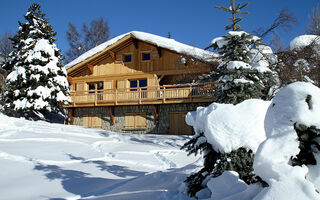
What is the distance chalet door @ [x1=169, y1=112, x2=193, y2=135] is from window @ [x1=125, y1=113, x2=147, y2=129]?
215cm

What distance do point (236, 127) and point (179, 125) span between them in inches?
571

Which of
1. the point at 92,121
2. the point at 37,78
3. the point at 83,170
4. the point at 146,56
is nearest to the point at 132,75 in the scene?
the point at 146,56

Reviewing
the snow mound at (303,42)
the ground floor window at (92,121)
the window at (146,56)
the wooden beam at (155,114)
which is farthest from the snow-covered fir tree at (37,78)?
the snow mound at (303,42)

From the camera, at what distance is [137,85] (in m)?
20.2

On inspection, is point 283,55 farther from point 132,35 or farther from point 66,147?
point 132,35

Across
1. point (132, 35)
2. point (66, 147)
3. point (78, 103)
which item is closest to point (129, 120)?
point (78, 103)

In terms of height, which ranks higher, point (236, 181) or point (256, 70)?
point (256, 70)

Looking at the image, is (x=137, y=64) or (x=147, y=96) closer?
(x=147, y=96)

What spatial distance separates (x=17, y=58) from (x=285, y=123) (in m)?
24.4

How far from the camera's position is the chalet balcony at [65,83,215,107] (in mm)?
16445

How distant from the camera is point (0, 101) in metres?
23.7

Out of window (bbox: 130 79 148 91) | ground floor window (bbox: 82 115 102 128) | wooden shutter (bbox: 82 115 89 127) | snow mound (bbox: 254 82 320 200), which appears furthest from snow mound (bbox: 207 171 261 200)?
wooden shutter (bbox: 82 115 89 127)

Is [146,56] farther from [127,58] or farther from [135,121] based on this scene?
[135,121]

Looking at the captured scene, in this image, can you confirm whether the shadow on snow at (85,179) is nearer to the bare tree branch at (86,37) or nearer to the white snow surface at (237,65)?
the white snow surface at (237,65)
